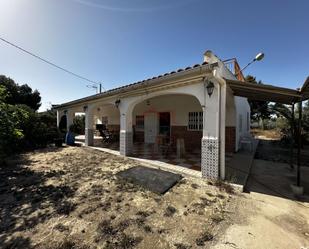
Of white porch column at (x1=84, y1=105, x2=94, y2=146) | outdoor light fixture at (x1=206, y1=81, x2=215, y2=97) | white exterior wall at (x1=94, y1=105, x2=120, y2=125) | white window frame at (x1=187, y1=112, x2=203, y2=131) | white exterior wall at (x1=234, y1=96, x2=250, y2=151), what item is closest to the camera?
outdoor light fixture at (x1=206, y1=81, x2=215, y2=97)

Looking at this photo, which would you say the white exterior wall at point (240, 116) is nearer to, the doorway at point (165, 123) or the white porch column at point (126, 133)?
the doorway at point (165, 123)

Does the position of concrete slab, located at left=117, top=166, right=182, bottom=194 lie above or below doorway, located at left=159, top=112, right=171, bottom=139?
below

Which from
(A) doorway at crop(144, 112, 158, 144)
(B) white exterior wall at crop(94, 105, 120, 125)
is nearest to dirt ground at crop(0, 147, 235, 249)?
(A) doorway at crop(144, 112, 158, 144)

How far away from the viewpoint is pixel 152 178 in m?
5.11

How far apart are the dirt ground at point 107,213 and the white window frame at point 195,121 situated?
5.24m

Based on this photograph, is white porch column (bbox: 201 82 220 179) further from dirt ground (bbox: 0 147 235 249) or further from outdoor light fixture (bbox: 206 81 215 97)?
dirt ground (bbox: 0 147 235 249)

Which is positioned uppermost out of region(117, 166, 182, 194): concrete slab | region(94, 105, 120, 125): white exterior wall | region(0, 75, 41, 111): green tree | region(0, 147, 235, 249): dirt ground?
region(0, 75, 41, 111): green tree

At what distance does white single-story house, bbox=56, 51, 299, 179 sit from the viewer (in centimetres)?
485

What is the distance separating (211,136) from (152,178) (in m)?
2.29

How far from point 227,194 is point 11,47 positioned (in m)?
12.2

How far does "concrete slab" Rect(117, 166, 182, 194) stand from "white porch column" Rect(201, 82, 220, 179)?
3.27ft

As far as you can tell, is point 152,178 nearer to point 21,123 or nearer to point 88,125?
point 88,125

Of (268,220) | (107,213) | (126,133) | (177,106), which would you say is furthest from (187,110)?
(107,213)

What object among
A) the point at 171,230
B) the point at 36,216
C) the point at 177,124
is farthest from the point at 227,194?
the point at 177,124
